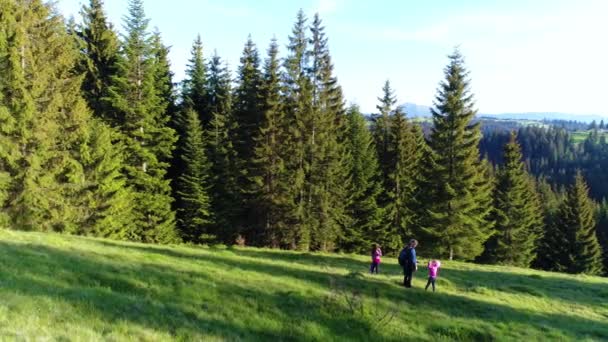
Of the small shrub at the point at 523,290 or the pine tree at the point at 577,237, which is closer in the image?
the small shrub at the point at 523,290

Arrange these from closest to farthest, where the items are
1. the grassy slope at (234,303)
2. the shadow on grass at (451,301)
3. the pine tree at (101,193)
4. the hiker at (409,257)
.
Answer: the grassy slope at (234,303) < the shadow on grass at (451,301) < the hiker at (409,257) < the pine tree at (101,193)

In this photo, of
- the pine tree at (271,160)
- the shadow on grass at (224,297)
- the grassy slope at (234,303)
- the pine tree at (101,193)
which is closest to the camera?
the grassy slope at (234,303)

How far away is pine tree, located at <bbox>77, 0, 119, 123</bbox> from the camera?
38.4 metres

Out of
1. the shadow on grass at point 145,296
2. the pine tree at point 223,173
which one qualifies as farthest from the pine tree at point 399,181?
the shadow on grass at point 145,296

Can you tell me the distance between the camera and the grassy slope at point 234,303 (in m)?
8.38

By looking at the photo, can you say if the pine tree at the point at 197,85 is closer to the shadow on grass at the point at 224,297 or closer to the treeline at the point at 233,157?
the treeline at the point at 233,157

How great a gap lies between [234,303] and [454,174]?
Result: 26.6 m

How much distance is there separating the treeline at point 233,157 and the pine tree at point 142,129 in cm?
13

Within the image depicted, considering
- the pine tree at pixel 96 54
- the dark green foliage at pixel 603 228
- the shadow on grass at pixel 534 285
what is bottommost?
the dark green foliage at pixel 603 228

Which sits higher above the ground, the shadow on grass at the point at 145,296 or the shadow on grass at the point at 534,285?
the shadow on grass at the point at 145,296

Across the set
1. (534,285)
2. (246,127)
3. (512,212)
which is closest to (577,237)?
(512,212)

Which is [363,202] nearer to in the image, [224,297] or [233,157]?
[233,157]

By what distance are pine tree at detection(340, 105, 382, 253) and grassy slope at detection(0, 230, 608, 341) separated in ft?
72.3

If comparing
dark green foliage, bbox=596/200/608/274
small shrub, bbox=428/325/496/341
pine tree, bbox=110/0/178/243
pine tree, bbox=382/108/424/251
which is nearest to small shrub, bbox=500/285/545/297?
small shrub, bbox=428/325/496/341
